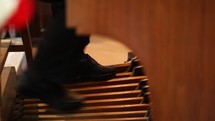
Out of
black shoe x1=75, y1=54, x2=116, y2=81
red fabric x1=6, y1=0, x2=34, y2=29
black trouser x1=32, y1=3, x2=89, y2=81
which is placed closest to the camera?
red fabric x1=6, y1=0, x2=34, y2=29

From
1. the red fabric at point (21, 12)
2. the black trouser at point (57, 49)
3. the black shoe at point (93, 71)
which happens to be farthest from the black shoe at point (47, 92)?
the black shoe at point (93, 71)

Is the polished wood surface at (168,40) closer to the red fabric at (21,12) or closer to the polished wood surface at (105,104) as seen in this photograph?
the red fabric at (21,12)

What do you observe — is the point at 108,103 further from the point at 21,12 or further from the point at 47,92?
the point at 21,12

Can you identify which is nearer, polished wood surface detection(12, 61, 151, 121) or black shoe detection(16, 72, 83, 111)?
A: black shoe detection(16, 72, 83, 111)

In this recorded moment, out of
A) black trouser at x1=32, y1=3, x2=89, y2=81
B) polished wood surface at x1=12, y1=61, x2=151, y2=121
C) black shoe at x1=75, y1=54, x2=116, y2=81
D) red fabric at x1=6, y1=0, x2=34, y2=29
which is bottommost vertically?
polished wood surface at x1=12, y1=61, x2=151, y2=121

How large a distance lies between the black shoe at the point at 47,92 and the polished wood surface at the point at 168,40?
0.25 meters

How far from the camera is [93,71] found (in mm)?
1778

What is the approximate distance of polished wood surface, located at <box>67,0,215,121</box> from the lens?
→ 3.55 feet

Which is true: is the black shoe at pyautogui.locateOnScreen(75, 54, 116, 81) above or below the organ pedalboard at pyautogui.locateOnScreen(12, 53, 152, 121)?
above

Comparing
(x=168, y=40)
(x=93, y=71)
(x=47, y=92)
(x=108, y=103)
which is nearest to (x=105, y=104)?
(x=108, y=103)

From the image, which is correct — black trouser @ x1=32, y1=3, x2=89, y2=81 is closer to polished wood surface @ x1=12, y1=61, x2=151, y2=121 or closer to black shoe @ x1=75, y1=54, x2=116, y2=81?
polished wood surface @ x1=12, y1=61, x2=151, y2=121

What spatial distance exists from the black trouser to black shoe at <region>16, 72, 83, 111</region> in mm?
28

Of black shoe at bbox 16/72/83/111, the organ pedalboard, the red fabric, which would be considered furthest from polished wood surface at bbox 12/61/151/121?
the red fabric

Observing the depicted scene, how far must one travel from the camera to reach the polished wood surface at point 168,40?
1.08 meters
